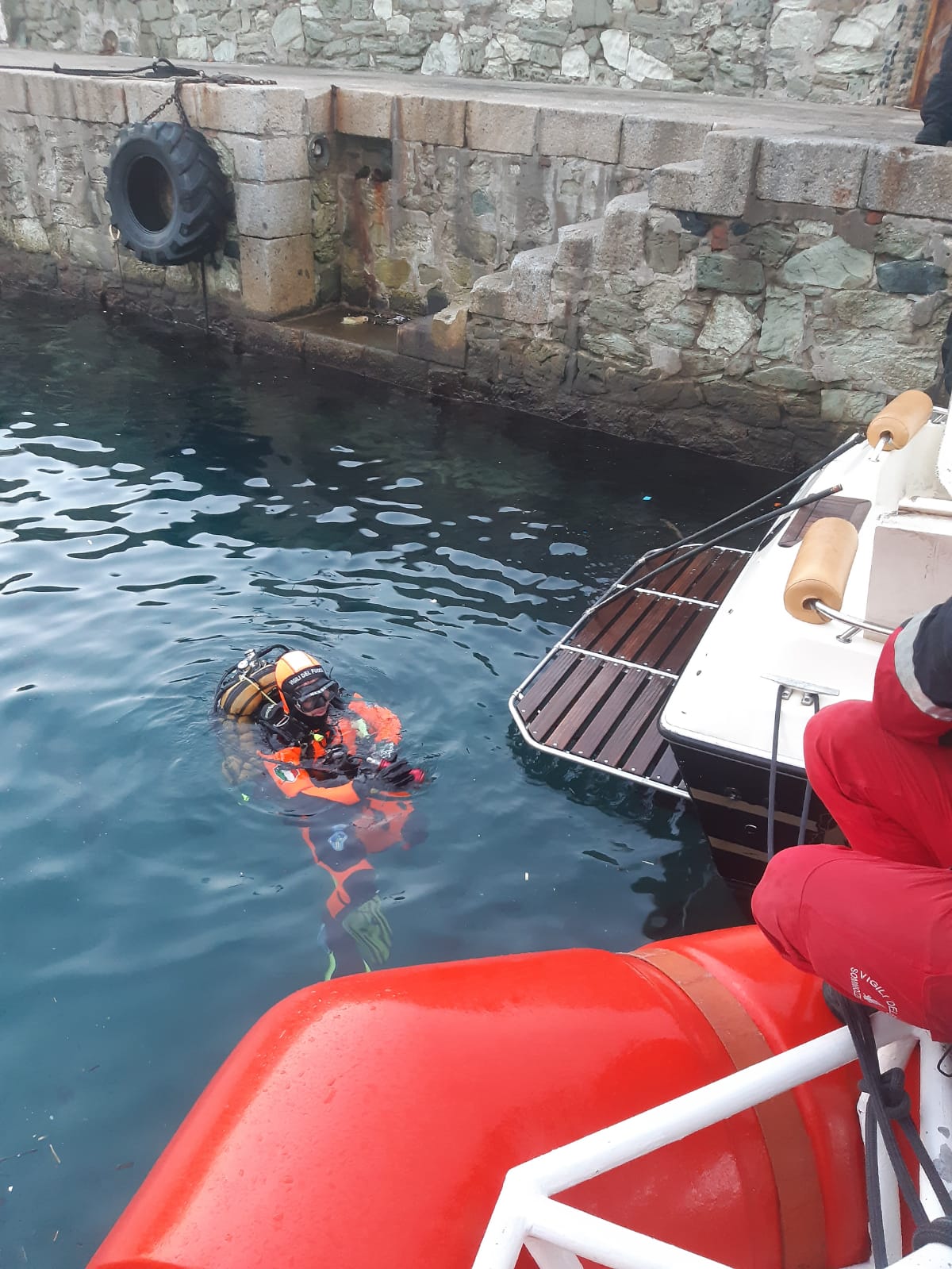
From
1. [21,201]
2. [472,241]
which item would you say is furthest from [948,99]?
[21,201]

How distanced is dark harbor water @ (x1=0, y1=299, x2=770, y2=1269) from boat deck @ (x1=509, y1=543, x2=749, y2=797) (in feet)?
0.58

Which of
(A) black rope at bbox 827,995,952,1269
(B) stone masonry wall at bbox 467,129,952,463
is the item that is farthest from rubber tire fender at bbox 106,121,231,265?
(A) black rope at bbox 827,995,952,1269

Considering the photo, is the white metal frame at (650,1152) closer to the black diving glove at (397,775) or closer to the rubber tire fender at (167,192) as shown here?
the black diving glove at (397,775)

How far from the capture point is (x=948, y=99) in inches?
247

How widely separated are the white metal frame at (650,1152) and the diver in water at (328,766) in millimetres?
2131

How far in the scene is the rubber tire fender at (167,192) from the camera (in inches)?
353

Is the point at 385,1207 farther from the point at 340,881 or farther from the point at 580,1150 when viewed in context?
the point at 340,881

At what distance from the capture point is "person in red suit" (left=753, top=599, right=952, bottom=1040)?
159 cm

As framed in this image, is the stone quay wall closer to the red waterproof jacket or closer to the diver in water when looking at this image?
the diver in water

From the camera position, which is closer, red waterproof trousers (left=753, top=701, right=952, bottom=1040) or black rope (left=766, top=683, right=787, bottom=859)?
red waterproof trousers (left=753, top=701, right=952, bottom=1040)

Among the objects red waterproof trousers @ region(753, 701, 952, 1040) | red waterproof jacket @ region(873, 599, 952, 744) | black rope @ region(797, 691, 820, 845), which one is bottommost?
black rope @ region(797, 691, 820, 845)

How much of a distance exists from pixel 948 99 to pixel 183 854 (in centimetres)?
635

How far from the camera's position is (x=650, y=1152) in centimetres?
166

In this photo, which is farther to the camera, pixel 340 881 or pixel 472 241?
pixel 472 241
